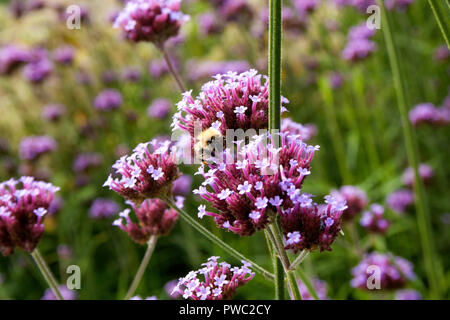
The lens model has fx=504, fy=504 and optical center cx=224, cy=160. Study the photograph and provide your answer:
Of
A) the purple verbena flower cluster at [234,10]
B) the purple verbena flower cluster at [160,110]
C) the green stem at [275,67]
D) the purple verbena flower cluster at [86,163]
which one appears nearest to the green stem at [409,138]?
the green stem at [275,67]

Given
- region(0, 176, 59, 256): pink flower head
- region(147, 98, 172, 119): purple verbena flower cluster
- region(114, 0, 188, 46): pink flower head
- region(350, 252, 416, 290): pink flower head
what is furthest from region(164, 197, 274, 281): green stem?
region(147, 98, 172, 119): purple verbena flower cluster

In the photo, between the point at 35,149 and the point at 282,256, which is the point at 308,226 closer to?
the point at 282,256

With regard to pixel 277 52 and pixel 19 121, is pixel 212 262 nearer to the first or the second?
pixel 277 52

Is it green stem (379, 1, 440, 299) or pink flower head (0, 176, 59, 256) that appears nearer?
pink flower head (0, 176, 59, 256)

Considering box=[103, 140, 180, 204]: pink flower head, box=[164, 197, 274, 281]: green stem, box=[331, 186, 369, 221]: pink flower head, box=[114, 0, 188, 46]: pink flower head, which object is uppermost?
box=[114, 0, 188, 46]: pink flower head

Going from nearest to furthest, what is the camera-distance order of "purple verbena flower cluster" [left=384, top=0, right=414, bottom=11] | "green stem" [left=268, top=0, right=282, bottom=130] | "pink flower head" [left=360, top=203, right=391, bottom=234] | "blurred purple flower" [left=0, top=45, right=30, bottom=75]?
"green stem" [left=268, top=0, right=282, bottom=130], "pink flower head" [left=360, top=203, right=391, bottom=234], "purple verbena flower cluster" [left=384, top=0, right=414, bottom=11], "blurred purple flower" [left=0, top=45, right=30, bottom=75]

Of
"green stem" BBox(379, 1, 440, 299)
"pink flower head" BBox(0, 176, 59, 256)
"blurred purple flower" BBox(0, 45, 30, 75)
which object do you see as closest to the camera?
"pink flower head" BBox(0, 176, 59, 256)

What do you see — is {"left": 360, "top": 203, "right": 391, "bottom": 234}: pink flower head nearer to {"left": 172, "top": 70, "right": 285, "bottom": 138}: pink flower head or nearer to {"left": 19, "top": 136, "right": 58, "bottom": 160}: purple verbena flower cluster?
{"left": 172, "top": 70, "right": 285, "bottom": 138}: pink flower head
